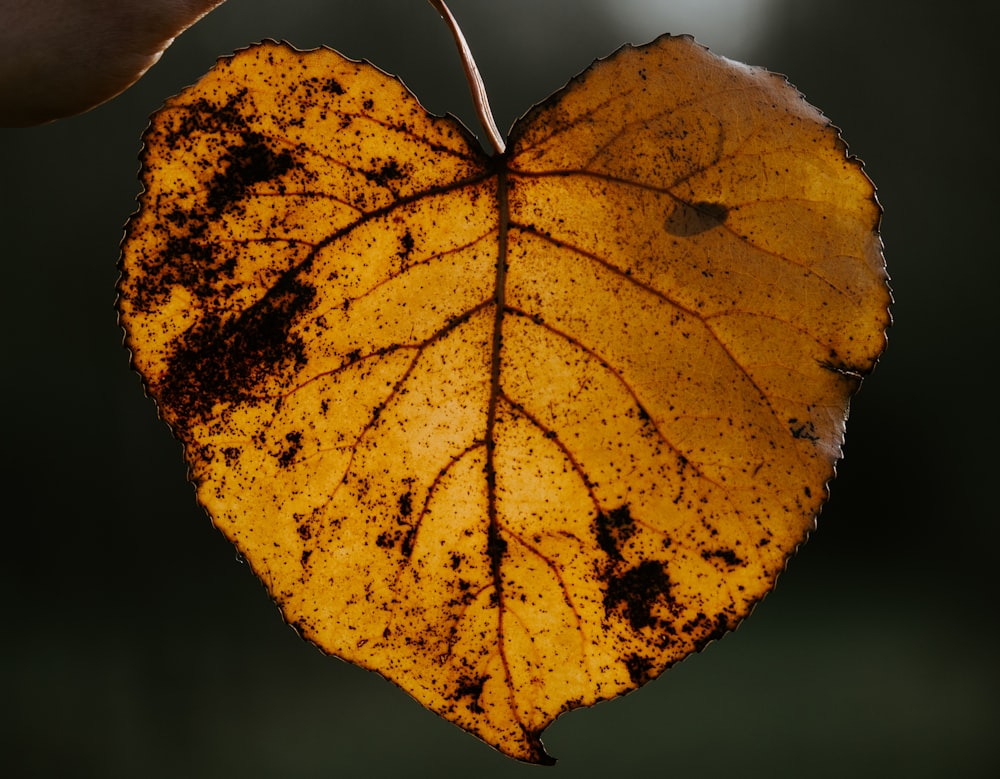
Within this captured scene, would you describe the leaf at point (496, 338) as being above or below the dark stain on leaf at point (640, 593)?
above

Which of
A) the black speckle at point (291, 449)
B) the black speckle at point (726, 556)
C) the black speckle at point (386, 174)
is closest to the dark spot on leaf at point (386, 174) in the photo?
the black speckle at point (386, 174)

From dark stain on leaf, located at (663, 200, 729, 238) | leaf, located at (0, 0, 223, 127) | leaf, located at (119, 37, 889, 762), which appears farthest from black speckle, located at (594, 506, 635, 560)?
leaf, located at (0, 0, 223, 127)

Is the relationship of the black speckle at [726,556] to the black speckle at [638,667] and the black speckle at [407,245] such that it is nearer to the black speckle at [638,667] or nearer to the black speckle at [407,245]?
the black speckle at [638,667]

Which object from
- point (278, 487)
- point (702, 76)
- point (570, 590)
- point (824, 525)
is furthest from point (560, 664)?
point (824, 525)

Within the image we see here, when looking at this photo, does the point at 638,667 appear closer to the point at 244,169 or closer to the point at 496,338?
the point at 496,338

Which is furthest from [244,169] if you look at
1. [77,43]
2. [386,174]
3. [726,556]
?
[726,556]

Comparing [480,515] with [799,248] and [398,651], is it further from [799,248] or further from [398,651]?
[799,248]
